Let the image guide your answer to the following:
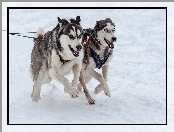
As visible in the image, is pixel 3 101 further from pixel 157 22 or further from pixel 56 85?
pixel 157 22

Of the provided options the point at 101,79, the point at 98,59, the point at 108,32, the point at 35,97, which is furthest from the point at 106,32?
the point at 35,97

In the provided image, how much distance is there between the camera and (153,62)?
9398 mm

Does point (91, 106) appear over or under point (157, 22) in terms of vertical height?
under

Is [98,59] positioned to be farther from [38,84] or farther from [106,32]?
[38,84]

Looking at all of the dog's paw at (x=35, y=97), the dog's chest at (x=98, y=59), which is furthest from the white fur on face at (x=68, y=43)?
the dog's paw at (x=35, y=97)

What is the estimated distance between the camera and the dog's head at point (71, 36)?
5.26 meters

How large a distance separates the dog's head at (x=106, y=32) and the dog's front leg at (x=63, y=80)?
995 millimetres

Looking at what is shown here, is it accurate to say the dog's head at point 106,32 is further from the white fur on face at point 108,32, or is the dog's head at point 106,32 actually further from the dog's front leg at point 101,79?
the dog's front leg at point 101,79

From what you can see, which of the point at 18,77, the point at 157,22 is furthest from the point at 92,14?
the point at 18,77

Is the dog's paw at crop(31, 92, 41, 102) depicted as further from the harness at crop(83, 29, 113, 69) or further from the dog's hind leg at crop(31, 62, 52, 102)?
the harness at crop(83, 29, 113, 69)

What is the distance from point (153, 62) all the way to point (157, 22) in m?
2.95

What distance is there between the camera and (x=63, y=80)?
18.0 ft

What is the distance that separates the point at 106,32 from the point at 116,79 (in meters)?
2.19

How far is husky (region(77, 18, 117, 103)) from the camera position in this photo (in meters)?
6.09
